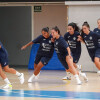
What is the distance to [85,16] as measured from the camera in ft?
60.9

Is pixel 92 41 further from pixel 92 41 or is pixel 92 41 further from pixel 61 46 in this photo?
pixel 61 46

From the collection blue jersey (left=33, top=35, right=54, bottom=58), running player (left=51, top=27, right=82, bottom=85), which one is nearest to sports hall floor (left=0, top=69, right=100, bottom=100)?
running player (left=51, top=27, right=82, bottom=85)

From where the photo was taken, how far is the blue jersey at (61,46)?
43.4 feet

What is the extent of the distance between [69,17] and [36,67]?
4.99 meters

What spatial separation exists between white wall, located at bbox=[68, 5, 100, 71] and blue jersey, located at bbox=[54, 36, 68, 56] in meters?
5.28

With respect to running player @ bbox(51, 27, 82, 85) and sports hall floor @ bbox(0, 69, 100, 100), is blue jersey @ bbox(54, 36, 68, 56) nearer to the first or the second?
running player @ bbox(51, 27, 82, 85)

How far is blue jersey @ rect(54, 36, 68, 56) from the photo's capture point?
13234 millimetres

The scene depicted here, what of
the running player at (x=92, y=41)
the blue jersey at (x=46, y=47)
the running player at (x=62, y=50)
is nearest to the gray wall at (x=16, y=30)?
the blue jersey at (x=46, y=47)

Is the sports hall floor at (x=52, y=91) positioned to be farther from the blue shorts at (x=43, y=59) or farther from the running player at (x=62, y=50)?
the blue shorts at (x=43, y=59)

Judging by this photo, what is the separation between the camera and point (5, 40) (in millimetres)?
23234

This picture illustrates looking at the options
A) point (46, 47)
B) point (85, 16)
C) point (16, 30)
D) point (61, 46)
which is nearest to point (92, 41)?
point (61, 46)

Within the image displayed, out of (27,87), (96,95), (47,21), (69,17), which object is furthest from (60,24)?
(96,95)

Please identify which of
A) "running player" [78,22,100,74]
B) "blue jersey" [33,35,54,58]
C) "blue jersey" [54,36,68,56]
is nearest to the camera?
"blue jersey" [54,36,68,56]

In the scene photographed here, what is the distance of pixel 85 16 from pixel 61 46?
5.61m
